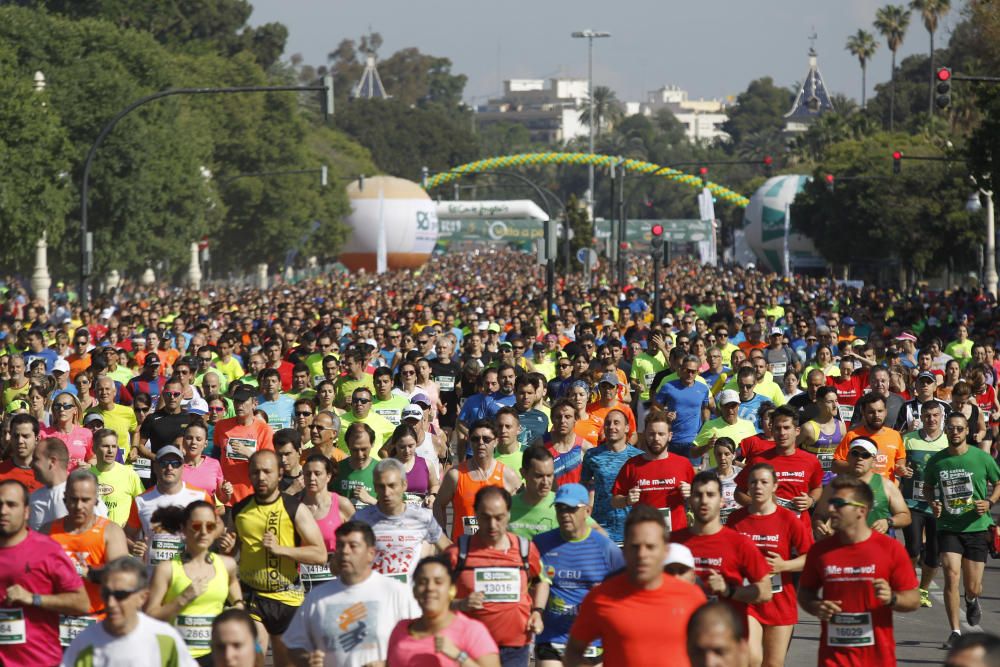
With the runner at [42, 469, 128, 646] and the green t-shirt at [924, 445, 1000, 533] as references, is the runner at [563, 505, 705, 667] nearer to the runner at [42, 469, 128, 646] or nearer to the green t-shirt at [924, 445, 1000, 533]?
the runner at [42, 469, 128, 646]

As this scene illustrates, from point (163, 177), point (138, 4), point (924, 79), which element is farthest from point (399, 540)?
point (924, 79)

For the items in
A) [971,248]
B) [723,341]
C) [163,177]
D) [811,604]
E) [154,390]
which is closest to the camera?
[811,604]

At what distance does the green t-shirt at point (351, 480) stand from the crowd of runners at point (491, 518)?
0.05 feet

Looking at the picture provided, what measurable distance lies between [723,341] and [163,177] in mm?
39833

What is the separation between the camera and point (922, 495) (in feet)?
41.0

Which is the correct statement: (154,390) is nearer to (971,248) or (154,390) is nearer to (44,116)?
(44,116)

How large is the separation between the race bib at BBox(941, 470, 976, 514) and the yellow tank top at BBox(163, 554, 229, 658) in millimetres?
5375

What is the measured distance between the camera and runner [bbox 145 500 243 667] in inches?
320

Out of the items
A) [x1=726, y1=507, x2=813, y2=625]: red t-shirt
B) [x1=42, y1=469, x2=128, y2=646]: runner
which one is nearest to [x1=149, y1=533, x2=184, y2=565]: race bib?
[x1=42, y1=469, x2=128, y2=646]: runner

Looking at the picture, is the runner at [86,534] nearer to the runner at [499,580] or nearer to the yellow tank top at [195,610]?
the yellow tank top at [195,610]

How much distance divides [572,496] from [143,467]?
5.67 m

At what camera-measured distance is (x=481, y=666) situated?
6.94 metres

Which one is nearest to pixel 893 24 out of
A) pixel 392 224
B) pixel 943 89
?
pixel 392 224

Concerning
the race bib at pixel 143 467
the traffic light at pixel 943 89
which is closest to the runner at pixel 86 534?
the race bib at pixel 143 467
